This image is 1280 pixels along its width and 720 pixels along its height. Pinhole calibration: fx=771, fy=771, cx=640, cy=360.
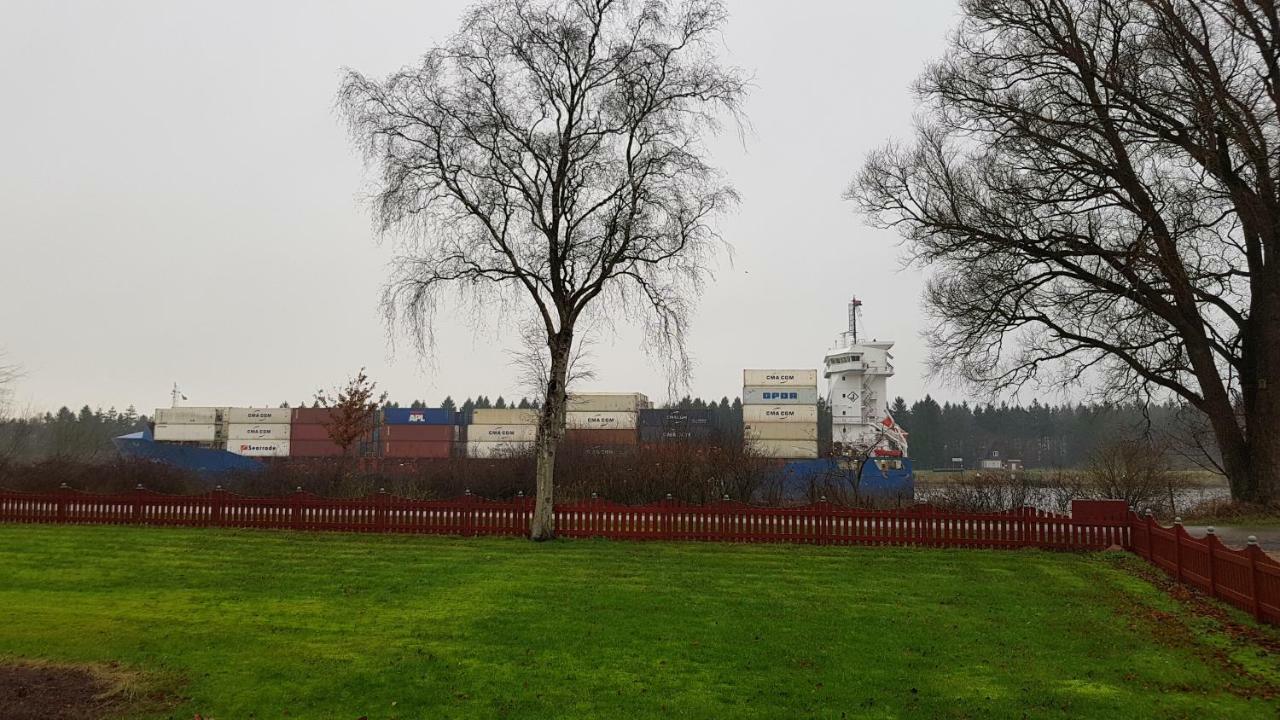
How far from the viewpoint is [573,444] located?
3459 centimetres

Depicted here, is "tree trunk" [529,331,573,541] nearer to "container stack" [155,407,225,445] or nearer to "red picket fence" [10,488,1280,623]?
"red picket fence" [10,488,1280,623]

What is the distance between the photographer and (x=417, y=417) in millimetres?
57250

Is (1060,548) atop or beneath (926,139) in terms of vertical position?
beneath

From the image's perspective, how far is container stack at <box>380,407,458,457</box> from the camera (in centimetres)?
5622

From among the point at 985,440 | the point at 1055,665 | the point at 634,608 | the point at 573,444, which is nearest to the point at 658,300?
the point at 634,608

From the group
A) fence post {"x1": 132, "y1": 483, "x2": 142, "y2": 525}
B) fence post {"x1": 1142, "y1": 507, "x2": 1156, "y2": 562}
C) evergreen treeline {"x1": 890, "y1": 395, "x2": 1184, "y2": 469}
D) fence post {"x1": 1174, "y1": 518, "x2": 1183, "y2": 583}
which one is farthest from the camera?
evergreen treeline {"x1": 890, "y1": 395, "x2": 1184, "y2": 469}

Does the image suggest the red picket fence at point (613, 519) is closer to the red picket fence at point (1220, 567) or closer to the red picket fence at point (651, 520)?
the red picket fence at point (651, 520)

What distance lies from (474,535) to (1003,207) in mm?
14625

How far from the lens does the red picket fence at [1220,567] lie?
8.14m

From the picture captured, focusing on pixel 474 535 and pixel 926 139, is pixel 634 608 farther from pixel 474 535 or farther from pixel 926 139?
pixel 926 139

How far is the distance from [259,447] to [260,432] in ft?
3.68

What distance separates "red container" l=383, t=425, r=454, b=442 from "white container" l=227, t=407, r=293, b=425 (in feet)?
27.3

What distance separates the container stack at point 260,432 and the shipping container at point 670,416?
26630 millimetres

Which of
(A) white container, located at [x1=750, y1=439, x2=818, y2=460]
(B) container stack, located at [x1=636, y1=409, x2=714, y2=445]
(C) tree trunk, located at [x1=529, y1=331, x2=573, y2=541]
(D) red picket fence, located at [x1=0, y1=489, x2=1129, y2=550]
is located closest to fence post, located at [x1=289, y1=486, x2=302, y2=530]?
(D) red picket fence, located at [x1=0, y1=489, x2=1129, y2=550]
